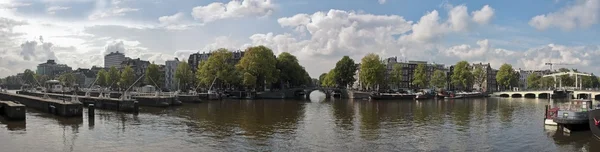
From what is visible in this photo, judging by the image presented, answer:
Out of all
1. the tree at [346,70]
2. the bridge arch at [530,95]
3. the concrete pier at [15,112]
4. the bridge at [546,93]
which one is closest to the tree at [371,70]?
the tree at [346,70]

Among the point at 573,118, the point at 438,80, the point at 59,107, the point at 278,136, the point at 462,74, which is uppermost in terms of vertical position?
the point at 462,74

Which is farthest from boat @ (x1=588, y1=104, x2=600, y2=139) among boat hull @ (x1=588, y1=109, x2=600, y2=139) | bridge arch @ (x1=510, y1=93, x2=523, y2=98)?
bridge arch @ (x1=510, y1=93, x2=523, y2=98)

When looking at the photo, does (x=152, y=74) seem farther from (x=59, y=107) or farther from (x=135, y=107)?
(x=59, y=107)

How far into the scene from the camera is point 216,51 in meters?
129

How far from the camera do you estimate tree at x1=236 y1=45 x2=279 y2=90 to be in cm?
12825

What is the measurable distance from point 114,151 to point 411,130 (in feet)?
94.5

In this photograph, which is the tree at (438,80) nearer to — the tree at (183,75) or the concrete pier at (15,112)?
the tree at (183,75)

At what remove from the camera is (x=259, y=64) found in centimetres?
12850

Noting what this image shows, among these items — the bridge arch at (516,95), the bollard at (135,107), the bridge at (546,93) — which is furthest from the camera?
the bridge arch at (516,95)

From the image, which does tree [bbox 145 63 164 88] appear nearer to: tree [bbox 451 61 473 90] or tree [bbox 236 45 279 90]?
tree [bbox 236 45 279 90]

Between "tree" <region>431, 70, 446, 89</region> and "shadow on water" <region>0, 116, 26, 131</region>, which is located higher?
"tree" <region>431, 70, 446, 89</region>

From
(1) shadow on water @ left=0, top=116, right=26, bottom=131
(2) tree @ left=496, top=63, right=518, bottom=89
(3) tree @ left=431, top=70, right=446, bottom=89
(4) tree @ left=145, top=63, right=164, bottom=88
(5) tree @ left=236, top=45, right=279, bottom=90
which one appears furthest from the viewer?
(2) tree @ left=496, top=63, right=518, bottom=89

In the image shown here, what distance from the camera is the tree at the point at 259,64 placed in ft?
421

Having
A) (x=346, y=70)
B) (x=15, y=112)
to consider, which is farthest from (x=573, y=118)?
(x=346, y=70)
